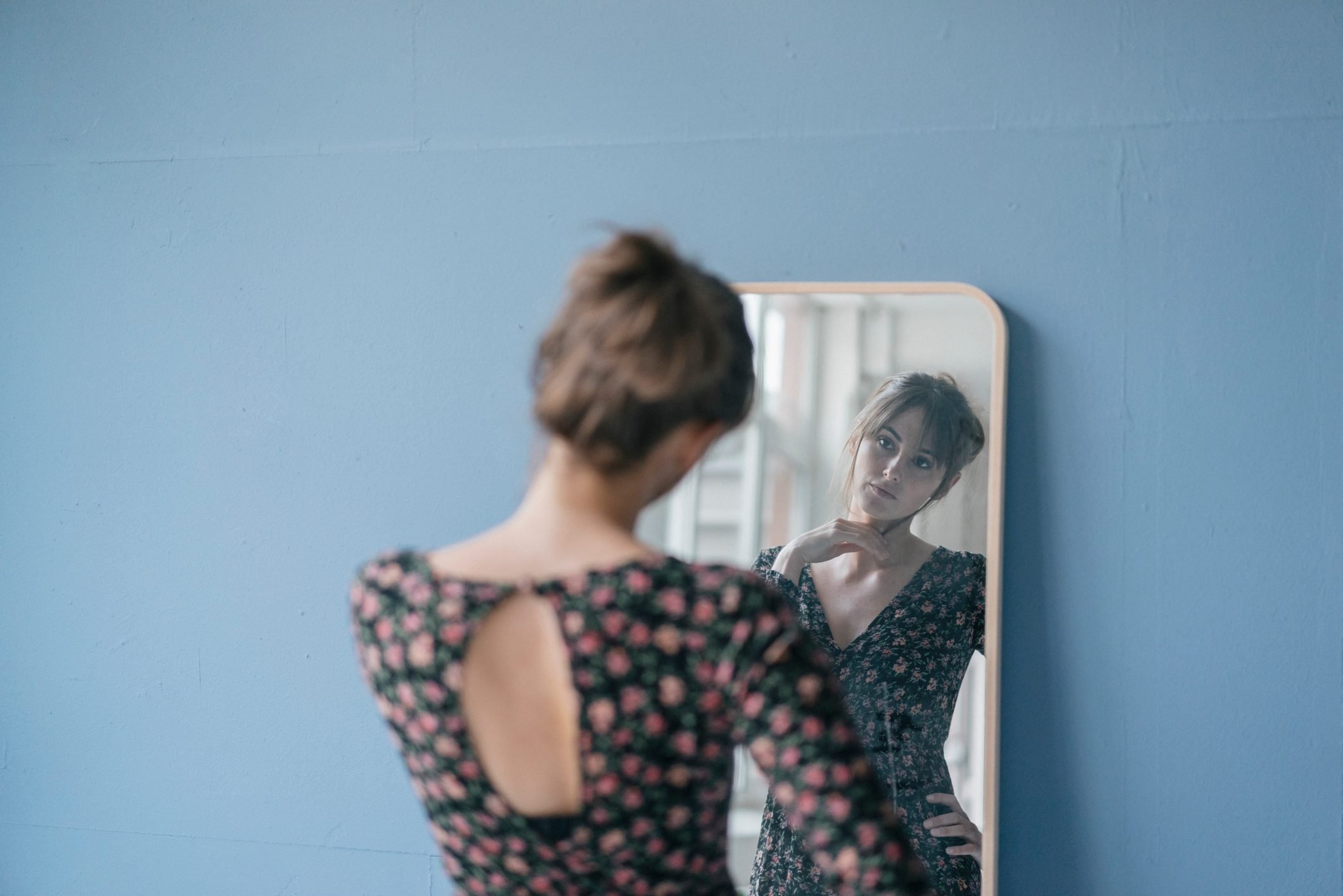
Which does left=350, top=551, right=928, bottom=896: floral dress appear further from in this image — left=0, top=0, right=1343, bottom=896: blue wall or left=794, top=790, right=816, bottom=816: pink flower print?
left=0, top=0, right=1343, bottom=896: blue wall

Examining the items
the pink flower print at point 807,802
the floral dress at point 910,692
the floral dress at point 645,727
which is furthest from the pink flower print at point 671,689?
the floral dress at point 910,692

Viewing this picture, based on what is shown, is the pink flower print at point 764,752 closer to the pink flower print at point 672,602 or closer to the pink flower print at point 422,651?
the pink flower print at point 672,602

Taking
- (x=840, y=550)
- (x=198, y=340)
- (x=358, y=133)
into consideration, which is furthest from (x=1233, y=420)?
(x=198, y=340)

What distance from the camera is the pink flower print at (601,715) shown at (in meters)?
0.87

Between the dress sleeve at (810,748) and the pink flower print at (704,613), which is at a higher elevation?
the pink flower print at (704,613)

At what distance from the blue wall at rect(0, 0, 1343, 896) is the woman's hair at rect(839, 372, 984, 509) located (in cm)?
8

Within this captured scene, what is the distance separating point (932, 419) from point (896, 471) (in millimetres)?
96

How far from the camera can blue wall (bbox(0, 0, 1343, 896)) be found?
5.65 feet

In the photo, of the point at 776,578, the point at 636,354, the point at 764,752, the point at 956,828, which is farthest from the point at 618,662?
the point at 956,828

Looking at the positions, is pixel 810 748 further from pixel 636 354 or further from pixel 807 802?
pixel 636 354

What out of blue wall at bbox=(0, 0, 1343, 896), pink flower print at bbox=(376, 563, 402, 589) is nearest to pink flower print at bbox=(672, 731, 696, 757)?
pink flower print at bbox=(376, 563, 402, 589)

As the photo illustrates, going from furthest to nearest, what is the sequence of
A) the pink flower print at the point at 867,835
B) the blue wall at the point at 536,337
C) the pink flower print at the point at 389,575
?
the blue wall at the point at 536,337 < the pink flower print at the point at 389,575 < the pink flower print at the point at 867,835

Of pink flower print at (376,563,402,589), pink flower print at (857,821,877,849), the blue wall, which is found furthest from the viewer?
the blue wall

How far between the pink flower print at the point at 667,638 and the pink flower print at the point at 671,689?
21mm
